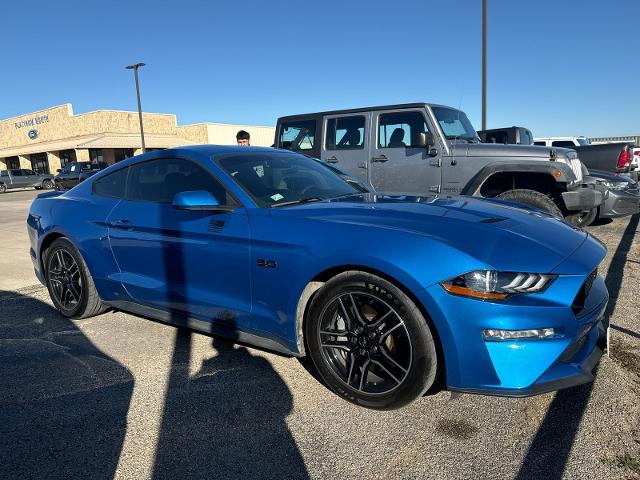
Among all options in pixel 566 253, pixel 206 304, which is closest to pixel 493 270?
pixel 566 253

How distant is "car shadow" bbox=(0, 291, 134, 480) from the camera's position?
2.30 meters

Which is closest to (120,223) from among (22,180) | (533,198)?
(533,198)

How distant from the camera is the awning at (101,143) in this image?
36719 mm

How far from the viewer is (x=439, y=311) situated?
2.30 metres

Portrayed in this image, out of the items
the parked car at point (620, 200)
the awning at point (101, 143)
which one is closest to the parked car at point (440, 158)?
the parked car at point (620, 200)

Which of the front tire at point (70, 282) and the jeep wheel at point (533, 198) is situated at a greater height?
the jeep wheel at point (533, 198)

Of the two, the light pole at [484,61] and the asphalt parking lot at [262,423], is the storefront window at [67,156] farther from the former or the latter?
the asphalt parking lot at [262,423]

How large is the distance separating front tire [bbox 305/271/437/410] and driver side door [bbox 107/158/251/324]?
0.57m

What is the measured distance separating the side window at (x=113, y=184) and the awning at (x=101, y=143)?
35.3 m

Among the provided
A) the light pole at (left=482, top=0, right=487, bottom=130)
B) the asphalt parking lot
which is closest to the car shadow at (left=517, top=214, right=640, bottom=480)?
the asphalt parking lot

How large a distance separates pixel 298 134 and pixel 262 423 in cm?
586

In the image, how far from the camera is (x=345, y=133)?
23.8 feet

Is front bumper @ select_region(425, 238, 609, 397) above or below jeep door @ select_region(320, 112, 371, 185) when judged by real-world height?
below

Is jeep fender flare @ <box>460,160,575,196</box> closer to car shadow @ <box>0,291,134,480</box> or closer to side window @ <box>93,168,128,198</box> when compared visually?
side window @ <box>93,168,128,198</box>
